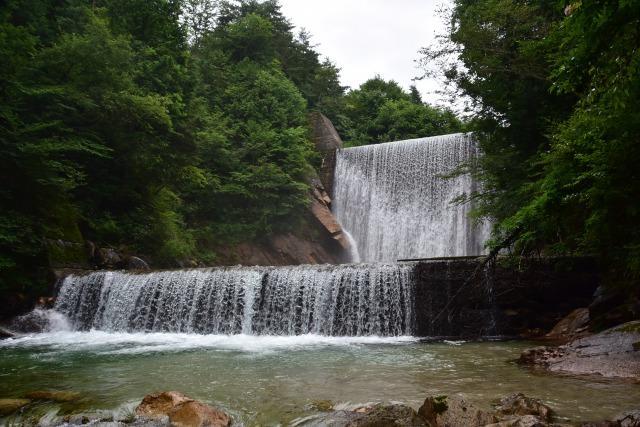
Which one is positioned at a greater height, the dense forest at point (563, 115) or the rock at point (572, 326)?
the dense forest at point (563, 115)

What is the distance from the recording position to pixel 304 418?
4555 millimetres

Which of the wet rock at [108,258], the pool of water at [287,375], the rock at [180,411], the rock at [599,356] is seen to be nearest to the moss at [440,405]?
the pool of water at [287,375]

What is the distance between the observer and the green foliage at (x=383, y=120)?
32784 millimetres

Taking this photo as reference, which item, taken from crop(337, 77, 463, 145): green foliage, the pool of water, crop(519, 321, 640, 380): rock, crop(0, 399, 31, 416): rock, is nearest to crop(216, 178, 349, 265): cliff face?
crop(337, 77, 463, 145): green foliage

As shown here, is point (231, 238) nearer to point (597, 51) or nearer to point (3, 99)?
point (3, 99)

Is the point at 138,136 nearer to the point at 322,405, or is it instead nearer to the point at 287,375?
the point at 287,375

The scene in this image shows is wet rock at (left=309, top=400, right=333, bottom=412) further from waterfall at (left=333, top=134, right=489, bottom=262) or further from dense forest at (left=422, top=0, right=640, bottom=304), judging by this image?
waterfall at (left=333, top=134, right=489, bottom=262)

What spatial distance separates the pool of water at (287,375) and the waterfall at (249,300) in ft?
3.57

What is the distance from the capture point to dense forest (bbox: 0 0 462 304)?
13344 mm

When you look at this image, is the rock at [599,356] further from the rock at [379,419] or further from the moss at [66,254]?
the moss at [66,254]

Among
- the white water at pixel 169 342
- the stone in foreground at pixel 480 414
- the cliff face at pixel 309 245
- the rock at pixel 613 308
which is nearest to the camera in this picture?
the stone in foreground at pixel 480 414

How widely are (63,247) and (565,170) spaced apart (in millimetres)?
14412

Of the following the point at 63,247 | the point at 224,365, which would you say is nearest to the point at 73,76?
the point at 63,247

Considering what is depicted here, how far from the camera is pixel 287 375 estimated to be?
6.82 meters
